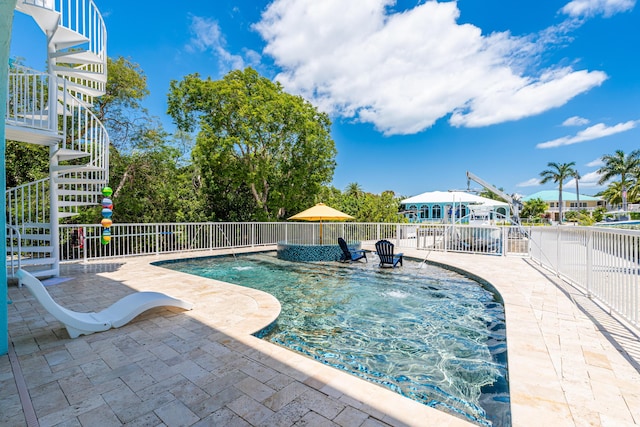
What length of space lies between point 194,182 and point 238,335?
45.8 feet

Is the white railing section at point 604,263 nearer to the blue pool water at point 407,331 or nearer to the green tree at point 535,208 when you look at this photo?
the blue pool water at point 407,331

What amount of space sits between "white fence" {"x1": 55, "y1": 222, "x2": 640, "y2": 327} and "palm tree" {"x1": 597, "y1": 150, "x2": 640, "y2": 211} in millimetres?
28998

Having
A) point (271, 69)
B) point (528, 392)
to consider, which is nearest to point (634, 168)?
point (271, 69)

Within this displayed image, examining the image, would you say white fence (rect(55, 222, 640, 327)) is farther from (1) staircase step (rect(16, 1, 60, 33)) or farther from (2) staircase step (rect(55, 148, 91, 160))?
(1) staircase step (rect(16, 1, 60, 33))

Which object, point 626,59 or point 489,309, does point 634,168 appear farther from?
point 489,309

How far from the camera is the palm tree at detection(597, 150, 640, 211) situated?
93.5 ft

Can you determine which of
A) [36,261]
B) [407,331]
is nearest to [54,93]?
[36,261]

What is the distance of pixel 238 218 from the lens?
15008 mm

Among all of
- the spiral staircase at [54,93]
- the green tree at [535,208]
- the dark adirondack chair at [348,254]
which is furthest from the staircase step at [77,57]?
the green tree at [535,208]

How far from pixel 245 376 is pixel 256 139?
12098mm

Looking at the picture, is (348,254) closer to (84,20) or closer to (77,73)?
(77,73)

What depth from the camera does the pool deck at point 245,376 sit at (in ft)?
6.08

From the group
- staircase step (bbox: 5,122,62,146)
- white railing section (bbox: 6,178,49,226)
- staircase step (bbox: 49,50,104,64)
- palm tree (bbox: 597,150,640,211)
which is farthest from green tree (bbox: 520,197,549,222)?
white railing section (bbox: 6,178,49,226)

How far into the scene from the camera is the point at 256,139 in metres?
13.2
